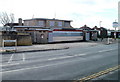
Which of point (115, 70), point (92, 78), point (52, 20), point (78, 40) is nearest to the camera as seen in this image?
point (92, 78)

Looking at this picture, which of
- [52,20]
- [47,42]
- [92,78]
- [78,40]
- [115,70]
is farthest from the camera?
[52,20]

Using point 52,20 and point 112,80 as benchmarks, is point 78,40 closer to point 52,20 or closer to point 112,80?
point 52,20

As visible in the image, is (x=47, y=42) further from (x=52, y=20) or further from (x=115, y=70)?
(x=115, y=70)

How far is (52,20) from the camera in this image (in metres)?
47.9

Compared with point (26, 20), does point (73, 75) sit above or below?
below

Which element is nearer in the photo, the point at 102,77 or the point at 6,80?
the point at 6,80

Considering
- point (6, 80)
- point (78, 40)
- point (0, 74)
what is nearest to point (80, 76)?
point (6, 80)

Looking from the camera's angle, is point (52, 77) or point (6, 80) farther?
point (52, 77)

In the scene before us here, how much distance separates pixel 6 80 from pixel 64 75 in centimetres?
338

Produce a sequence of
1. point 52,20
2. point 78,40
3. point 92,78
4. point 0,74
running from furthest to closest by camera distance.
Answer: point 52,20 → point 78,40 → point 0,74 → point 92,78

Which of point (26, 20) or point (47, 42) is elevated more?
point (26, 20)

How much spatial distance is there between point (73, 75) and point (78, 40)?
35173 mm

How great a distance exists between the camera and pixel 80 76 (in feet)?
31.1

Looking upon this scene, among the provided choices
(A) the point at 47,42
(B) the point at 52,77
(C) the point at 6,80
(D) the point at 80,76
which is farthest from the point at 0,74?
(A) the point at 47,42
